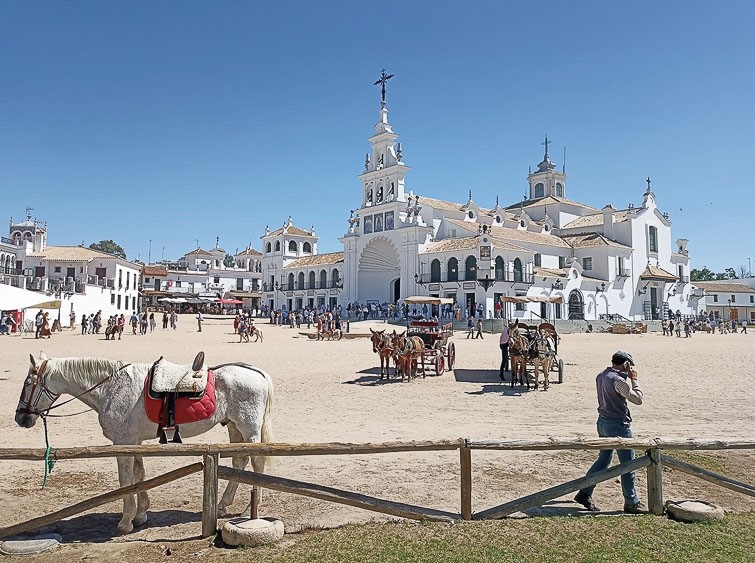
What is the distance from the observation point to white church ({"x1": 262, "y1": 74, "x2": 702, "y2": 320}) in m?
45.4

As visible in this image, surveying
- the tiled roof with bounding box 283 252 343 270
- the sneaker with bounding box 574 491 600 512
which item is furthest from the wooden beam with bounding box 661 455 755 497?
the tiled roof with bounding box 283 252 343 270

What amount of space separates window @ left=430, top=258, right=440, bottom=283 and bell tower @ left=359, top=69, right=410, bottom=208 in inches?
285

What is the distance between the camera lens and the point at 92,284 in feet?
160

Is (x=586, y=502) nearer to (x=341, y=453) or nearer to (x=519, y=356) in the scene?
(x=341, y=453)

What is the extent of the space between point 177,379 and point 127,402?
0.56m

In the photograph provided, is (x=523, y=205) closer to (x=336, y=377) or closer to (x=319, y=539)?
(x=336, y=377)

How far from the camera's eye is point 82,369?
19.2 feet

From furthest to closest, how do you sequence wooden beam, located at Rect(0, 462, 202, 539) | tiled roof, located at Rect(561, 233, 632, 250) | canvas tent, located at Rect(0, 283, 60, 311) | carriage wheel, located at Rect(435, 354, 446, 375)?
1. tiled roof, located at Rect(561, 233, 632, 250)
2. carriage wheel, located at Rect(435, 354, 446, 375)
3. canvas tent, located at Rect(0, 283, 60, 311)
4. wooden beam, located at Rect(0, 462, 202, 539)

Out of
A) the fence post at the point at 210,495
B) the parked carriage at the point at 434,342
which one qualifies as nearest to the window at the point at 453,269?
the parked carriage at the point at 434,342

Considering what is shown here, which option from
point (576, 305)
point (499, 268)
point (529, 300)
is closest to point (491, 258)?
point (499, 268)

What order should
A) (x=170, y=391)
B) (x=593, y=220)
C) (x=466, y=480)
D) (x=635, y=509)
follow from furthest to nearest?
(x=593, y=220) < (x=635, y=509) < (x=170, y=391) < (x=466, y=480)

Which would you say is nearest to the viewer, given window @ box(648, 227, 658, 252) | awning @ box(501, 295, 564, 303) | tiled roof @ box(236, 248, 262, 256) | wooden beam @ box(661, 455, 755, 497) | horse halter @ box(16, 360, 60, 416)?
wooden beam @ box(661, 455, 755, 497)

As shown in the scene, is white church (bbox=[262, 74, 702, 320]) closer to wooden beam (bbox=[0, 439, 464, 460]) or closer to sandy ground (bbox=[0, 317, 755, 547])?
sandy ground (bbox=[0, 317, 755, 547])

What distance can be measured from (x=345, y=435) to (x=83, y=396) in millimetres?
4484
